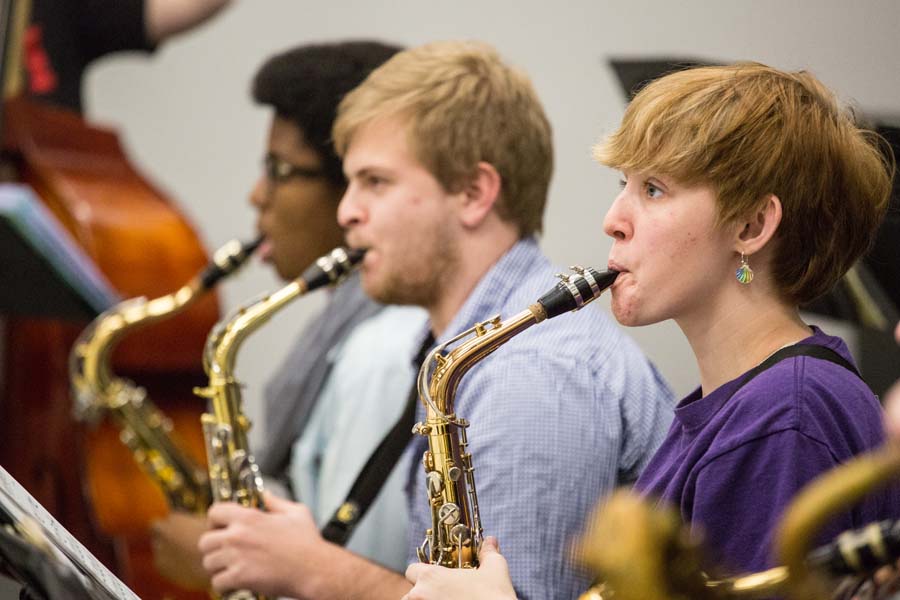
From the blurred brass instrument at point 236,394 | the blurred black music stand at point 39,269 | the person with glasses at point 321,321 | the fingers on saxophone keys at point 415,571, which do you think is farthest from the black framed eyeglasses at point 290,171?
the fingers on saxophone keys at point 415,571

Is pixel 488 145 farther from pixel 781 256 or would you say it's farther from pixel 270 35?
pixel 270 35

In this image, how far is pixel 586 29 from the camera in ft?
10.2

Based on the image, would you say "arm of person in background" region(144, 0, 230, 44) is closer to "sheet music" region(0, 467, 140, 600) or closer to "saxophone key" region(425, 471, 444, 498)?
"saxophone key" region(425, 471, 444, 498)

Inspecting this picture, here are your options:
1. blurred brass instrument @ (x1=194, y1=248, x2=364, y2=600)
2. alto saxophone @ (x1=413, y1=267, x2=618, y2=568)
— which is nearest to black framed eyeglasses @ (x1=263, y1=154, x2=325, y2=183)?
blurred brass instrument @ (x1=194, y1=248, x2=364, y2=600)

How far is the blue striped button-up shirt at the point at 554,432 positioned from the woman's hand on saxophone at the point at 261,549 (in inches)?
7.3

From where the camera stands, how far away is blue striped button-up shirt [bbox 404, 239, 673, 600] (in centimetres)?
172

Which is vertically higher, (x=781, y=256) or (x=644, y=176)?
(x=644, y=176)

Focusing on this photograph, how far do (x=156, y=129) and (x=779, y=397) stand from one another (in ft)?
10.5

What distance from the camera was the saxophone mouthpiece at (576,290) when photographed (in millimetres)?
1559

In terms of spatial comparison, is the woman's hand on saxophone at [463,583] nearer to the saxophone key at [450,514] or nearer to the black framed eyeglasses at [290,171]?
the saxophone key at [450,514]

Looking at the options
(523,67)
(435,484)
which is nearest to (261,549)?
(435,484)

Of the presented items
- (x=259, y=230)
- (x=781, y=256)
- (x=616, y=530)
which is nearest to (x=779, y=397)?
(x=781, y=256)

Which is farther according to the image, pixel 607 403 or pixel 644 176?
pixel 607 403

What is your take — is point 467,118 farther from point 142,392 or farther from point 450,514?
point 142,392
